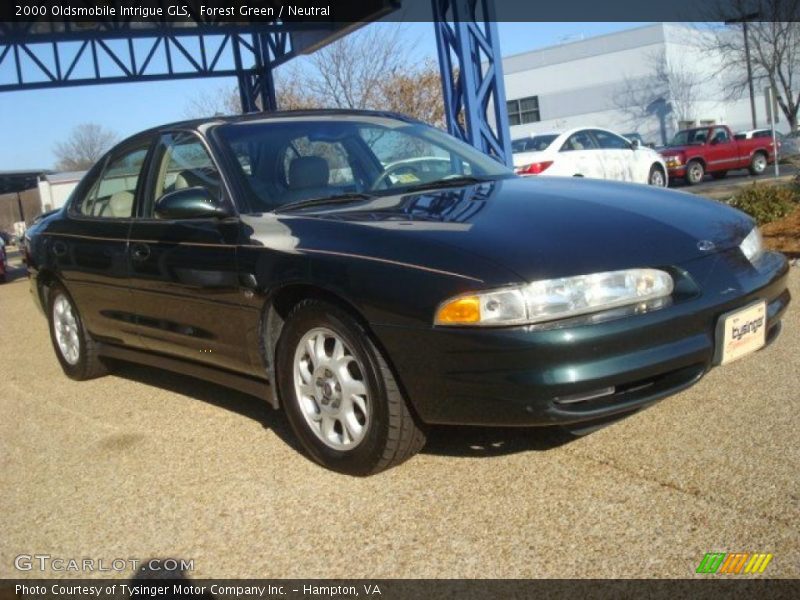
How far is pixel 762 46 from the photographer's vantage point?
37.2m

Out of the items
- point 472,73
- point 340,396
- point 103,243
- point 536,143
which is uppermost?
point 472,73

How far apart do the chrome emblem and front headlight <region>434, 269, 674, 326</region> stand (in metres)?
0.45

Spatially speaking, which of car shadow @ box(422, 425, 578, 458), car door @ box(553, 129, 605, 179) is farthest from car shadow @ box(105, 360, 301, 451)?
car door @ box(553, 129, 605, 179)

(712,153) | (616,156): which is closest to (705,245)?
(616,156)

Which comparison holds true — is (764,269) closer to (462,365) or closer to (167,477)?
(462,365)

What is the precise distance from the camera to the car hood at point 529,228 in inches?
120

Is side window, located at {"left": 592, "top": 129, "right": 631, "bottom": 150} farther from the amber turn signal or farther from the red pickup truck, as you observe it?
the amber turn signal

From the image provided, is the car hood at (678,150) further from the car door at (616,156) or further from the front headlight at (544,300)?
the front headlight at (544,300)

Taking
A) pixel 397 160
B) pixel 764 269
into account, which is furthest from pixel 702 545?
pixel 397 160

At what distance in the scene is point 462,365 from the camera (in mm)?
2988

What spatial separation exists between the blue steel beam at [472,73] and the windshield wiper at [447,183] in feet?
19.5

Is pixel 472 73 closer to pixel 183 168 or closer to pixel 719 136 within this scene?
pixel 183 168

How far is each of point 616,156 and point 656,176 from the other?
1.47 m

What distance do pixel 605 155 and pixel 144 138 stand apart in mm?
9983
